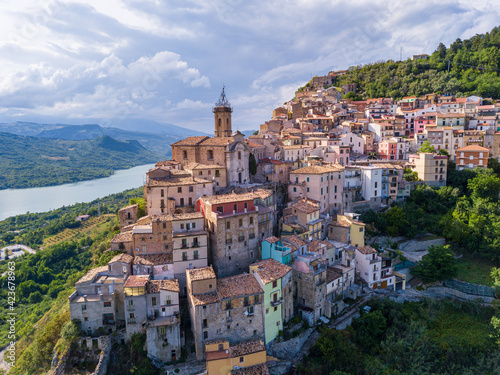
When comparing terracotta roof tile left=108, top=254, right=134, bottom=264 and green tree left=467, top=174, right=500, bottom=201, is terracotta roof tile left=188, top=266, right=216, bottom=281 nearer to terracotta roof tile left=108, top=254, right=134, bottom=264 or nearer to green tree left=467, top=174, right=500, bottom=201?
terracotta roof tile left=108, top=254, right=134, bottom=264

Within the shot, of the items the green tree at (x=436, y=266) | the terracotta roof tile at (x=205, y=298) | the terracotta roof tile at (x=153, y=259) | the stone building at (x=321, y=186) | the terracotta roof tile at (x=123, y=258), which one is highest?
the stone building at (x=321, y=186)

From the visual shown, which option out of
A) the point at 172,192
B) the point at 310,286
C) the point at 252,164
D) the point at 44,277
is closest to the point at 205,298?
the point at 310,286

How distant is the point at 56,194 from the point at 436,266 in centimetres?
11307

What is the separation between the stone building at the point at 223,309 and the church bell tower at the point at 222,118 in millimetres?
25055

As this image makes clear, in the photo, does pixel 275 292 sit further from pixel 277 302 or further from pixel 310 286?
pixel 310 286

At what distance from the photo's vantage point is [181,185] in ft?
96.3

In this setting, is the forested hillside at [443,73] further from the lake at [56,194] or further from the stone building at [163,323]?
the stone building at [163,323]

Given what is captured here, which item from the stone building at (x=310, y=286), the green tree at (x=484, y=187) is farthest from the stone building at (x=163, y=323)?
the green tree at (x=484, y=187)

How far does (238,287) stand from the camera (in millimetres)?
21141

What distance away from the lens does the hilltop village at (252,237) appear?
809 inches

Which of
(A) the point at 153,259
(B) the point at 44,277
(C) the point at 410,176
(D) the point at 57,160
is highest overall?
(D) the point at 57,160

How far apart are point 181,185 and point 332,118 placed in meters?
34.5

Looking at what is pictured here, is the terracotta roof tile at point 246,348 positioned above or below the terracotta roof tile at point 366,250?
below

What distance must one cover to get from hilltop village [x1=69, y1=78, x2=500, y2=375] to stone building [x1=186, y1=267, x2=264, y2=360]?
65 mm
